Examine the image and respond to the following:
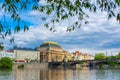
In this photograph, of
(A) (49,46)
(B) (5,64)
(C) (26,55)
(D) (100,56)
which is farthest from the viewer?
(C) (26,55)

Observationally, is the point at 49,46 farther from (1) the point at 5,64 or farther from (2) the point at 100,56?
(1) the point at 5,64

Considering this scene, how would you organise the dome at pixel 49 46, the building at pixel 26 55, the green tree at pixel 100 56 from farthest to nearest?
the dome at pixel 49 46 < the building at pixel 26 55 < the green tree at pixel 100 56

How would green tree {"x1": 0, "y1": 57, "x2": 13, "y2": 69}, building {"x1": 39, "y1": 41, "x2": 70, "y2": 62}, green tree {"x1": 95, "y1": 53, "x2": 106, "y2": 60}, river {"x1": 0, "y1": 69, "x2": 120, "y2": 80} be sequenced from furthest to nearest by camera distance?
1. building {"x1": 39, "y1": 41, "x2": 70, "y2": 62}
2. green tree {"x1": 95, "y1": 53, "x2": 106, "y2": 60}
3. green tree {"x1": 0, "y1": 57, "x2": 13, "y2": 69}
4. river {"x1": 0, "y1": 69, "x2": 120, "y2": 80}

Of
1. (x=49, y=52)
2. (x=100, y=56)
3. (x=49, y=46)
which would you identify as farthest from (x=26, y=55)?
(x=100, y=56)

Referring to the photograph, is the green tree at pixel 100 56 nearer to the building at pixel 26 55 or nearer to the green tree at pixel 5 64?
the building at pixel 26 55

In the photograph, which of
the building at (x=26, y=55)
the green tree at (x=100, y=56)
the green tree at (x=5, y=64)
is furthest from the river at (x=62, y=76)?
the building at (x=26, y=55)

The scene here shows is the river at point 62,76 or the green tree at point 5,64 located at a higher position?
the river at point 62,76

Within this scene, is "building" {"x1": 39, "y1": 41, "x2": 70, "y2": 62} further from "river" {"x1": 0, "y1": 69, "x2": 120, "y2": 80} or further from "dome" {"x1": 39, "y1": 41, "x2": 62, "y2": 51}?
"river" {"x1": 0, "y1": 69, "x2": 120, "y2": 80}

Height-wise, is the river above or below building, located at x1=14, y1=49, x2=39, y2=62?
above

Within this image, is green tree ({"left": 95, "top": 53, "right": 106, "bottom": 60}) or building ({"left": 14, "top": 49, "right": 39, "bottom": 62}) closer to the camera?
green tree ({"left": 95, "top": 53, "right": 106, "bottom": 60})

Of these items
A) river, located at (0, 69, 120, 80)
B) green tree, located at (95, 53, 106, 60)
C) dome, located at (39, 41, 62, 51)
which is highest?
dome, located at (39, 41, 62, 51)

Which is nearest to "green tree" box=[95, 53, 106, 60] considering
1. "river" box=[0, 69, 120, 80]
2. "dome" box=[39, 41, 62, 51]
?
"dome" box=[39, 41, 62, 51]

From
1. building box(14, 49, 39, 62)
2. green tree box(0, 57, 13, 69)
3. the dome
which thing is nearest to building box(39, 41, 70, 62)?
the dome

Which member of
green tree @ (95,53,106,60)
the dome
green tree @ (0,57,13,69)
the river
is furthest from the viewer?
the dome
